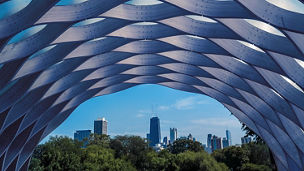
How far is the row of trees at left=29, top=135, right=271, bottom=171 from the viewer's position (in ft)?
219

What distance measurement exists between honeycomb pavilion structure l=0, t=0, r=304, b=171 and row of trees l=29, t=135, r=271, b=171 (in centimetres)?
2852

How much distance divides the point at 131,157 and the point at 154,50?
204 feet

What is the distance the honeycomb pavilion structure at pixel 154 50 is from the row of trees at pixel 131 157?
28.5 m

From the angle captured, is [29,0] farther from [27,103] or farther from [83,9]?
[27,103]

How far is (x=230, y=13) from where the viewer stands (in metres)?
17.6

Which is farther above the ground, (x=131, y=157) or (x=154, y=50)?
(x=154, y=50)

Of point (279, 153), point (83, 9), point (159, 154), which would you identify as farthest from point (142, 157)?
point (83, 9)

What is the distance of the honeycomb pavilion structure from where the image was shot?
1717 centimetres

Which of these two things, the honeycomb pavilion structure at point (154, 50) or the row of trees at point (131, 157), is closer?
the honeycomb pavilion structure at point (154, 50)

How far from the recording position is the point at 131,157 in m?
86.1

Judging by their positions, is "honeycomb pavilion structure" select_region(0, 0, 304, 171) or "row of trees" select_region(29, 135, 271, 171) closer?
"honeycomb pavilion structure" select_region(0, 0, 304, 171)

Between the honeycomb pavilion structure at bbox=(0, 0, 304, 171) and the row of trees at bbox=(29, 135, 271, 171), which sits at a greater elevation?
the honeycomb pavilion structure at bbox=(0, 0, 304, 171)

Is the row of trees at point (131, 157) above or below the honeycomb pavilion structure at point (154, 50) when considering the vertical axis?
below

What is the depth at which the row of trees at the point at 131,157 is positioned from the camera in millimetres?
66875
